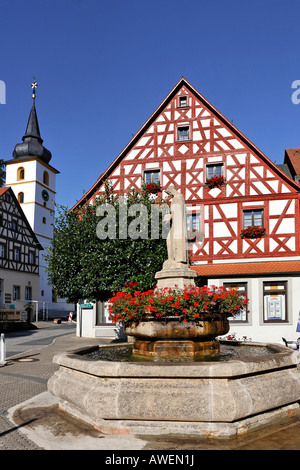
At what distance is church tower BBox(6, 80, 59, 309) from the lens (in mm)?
54250

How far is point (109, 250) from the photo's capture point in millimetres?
16203

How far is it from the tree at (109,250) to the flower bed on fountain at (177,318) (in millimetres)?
7631

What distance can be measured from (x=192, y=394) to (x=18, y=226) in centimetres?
3805

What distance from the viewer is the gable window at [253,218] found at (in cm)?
1998

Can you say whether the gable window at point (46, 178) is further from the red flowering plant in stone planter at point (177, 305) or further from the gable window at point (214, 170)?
the red flowering plant in stone planter at point (177, 305)

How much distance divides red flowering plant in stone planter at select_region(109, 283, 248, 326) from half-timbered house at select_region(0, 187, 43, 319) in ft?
104

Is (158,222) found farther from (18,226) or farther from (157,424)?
(18,226)

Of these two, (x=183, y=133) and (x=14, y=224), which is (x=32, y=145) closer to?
(x=14, y=224)

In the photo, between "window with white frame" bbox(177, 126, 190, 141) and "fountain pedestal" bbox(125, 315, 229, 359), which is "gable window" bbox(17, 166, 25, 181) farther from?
"fountain pedestal" bbox(125, 315, 229, 359)

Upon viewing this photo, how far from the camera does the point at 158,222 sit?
16.1 m

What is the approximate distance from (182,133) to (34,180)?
37.0m

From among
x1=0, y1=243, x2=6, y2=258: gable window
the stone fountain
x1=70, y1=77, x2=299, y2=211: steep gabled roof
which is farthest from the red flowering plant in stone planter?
x1=0, y1=243, x2=6, y2=258: gable window
